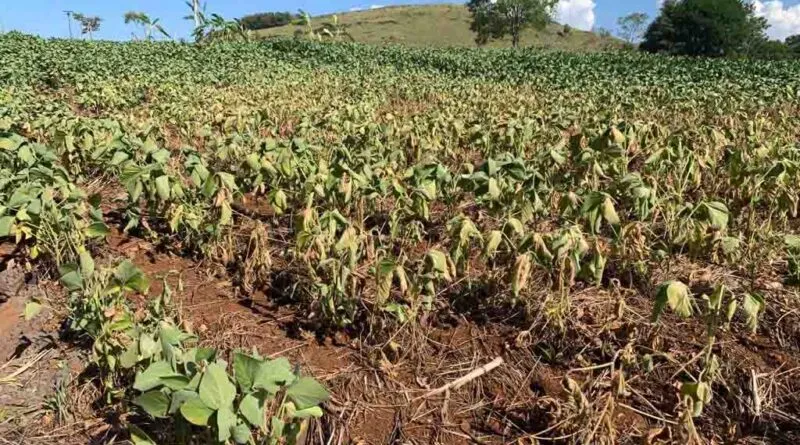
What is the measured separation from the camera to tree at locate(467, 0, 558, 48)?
5322 centimetres

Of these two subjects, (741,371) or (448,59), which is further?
(448,59)

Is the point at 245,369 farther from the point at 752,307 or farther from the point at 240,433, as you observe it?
the point at 752,307

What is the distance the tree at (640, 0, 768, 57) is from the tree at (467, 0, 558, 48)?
38.0 ft

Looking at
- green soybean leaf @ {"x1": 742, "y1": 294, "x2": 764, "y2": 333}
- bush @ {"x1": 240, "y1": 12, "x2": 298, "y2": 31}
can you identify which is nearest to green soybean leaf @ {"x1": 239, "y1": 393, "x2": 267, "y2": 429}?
green soybean leaf @ {"x1": 742, "y1": 294, "x2": 764, "y2": 333}

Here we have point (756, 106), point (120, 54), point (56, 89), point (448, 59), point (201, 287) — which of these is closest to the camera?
point (201, 287)

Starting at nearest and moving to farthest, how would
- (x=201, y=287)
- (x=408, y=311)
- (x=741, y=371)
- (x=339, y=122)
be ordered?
(x=741, y=371)
(x=408, y=311)
(x=201, y=287)
(x=339, y=122)

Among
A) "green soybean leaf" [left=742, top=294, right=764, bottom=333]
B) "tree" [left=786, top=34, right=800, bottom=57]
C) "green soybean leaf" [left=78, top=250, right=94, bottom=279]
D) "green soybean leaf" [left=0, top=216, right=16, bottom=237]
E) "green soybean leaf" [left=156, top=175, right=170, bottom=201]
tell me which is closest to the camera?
"green soybean leaf" [left=742, top=294, right=764, bottom=333]

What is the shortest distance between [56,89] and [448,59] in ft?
43.6

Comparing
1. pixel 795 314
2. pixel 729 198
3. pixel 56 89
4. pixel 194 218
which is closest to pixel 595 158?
pixel 729 198

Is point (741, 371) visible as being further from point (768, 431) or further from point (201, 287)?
point (201, 287)

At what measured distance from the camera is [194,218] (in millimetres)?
3131

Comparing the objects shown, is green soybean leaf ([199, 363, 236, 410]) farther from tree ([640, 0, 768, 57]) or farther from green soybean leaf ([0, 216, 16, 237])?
tree ([640, 0, 768, 57])

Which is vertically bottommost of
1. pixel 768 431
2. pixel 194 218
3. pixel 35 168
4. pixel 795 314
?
pixel 768 431

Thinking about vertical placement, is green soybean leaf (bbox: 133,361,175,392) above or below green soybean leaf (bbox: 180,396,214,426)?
above
